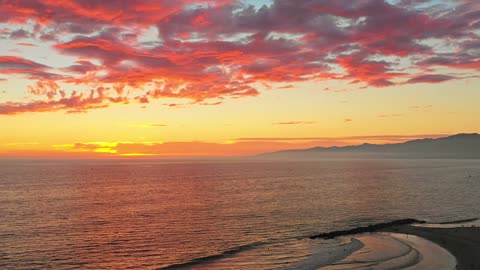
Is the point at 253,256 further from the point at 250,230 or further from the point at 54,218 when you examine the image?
A: the point at 54,218

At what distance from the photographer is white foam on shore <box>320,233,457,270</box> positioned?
38.7 meters

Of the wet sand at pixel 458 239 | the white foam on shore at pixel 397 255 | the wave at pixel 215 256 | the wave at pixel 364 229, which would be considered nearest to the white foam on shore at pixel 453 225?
the wave at pixel 364 229

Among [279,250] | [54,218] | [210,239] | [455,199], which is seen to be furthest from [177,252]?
[455,199]

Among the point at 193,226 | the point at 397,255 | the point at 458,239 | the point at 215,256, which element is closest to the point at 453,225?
the point at 458,239

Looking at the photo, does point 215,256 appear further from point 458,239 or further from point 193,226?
point 458,239

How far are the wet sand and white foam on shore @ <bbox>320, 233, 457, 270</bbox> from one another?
0.93 m

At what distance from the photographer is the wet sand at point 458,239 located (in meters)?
40.1

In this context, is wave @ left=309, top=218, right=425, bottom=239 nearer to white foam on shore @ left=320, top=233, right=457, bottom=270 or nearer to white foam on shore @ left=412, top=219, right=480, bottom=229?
white foam on shore @ left=412, top=219, right=480, bottom=229

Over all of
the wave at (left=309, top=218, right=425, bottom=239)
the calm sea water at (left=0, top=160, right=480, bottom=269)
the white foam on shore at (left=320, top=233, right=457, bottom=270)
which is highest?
the white foam on shore at (left=320, top=233, right=457, bottom=270)

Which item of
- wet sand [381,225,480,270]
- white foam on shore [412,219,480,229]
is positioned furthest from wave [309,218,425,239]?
white foam on shore [412,219,480,229]

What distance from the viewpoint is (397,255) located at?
42875mm

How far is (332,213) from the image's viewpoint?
245ft

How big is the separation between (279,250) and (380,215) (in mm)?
33169

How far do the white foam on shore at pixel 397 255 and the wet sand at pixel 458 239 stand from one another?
0.93 metres
